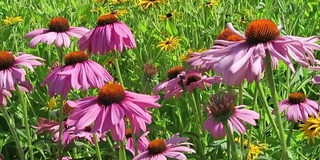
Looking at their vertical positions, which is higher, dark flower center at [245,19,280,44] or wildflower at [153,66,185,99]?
dark flower center at [245,19,280,44]

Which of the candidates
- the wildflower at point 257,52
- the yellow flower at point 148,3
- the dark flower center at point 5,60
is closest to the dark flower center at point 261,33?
the wildflower at point 257,52

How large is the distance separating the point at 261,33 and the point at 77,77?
0.48 meters

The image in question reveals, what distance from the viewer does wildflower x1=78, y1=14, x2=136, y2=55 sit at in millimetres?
1365

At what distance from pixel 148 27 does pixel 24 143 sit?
121 centimetres

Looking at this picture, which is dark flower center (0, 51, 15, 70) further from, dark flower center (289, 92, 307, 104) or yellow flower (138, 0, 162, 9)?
yellow flower (138, 0, 162, 9)

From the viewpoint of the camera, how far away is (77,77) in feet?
3.96

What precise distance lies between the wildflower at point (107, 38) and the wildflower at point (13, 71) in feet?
0.47

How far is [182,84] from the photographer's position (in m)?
1.26

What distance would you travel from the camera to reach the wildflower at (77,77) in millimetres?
1185

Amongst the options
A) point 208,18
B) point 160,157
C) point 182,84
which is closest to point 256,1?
point 208,18

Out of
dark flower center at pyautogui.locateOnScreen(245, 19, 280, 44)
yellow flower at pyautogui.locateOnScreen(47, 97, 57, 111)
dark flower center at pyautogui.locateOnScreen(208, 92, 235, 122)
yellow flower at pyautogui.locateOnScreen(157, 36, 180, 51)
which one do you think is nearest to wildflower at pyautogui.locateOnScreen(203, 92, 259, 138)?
dark flower center at pyautogui.locateOnScreen(208, 92, 235, 122)

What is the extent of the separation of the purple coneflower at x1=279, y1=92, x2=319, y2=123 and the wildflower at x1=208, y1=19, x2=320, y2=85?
38cm

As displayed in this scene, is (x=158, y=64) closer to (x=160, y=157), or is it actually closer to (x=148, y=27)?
(x=148, y=27)

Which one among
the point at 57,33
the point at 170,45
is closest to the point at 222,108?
the point at 57,33
